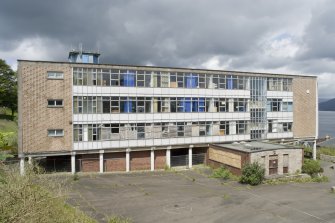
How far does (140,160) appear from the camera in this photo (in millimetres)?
32625

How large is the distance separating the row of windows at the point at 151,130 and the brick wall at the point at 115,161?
186 cm

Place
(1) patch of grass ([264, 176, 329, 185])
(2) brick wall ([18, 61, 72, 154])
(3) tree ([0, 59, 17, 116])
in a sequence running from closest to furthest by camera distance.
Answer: (2) brick wall ([18, 61, 72, 154]) < (1) patch of grass ([264, 176, 329, 185]) < (3) tree ([0, 59, 17, 116])

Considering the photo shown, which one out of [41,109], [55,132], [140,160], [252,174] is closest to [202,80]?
[140,160]

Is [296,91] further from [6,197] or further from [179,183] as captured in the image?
[6,197]

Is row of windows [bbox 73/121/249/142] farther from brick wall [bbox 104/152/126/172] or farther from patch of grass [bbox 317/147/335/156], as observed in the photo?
patch of grass [bbox 317/147/335/156]

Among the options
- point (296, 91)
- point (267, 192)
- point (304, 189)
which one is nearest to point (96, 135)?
point (267, 192)

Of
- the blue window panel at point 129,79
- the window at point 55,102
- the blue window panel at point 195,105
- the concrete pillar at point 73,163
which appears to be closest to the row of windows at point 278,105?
the blue window panel at point 195,105

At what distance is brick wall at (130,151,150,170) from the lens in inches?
1271

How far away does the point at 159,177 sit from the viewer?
1165 inches

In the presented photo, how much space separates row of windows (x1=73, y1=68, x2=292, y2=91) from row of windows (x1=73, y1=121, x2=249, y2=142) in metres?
4.24

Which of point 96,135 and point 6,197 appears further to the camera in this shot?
point 96,135

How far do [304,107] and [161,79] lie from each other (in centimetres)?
2142

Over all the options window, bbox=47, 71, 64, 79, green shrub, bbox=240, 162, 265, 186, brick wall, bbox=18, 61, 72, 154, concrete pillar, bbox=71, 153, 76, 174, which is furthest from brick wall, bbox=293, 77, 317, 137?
window, bbox=47, 71, 64, 79

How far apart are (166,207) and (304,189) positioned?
513 inches
